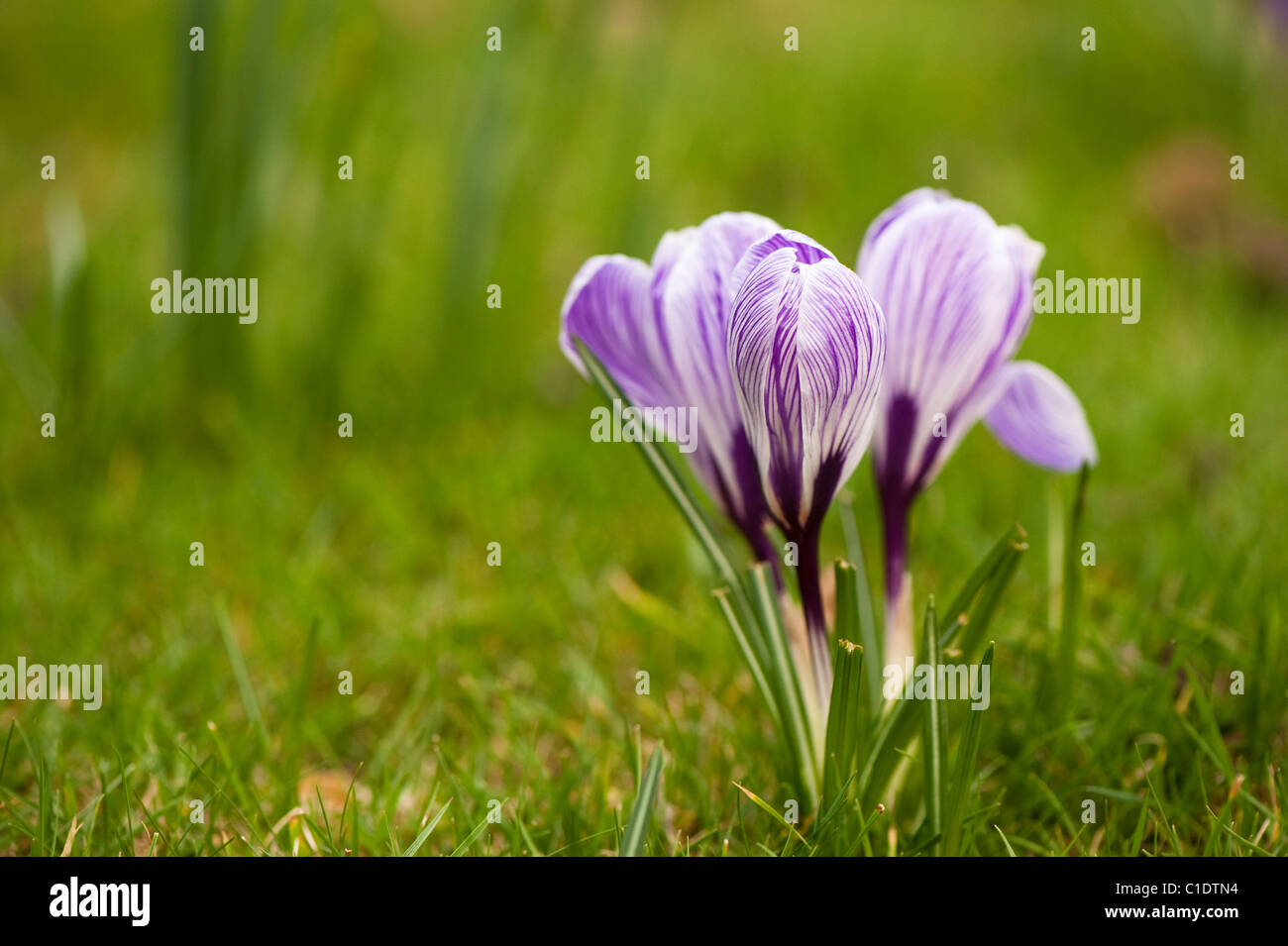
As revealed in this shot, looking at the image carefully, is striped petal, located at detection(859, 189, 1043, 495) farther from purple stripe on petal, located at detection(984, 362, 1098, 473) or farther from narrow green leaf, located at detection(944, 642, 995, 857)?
narrow green leaf, located at detection(944, 642, 995, 857)

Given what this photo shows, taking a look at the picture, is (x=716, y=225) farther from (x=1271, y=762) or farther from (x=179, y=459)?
(x=179, y=459)

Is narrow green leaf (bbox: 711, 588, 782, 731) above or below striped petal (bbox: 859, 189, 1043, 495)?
below

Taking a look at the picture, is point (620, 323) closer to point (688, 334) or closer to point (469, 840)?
point (688, 334)

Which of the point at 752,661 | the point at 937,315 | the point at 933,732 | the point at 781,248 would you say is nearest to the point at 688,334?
the point at 781,248

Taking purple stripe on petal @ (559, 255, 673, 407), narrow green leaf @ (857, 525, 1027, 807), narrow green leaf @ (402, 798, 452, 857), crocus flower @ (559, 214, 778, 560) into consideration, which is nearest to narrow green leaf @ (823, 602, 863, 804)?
narrow green leaf @ (857, 525, 1027, 807)

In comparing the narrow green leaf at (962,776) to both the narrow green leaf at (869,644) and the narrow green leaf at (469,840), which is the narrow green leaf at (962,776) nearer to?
the narrow green leaf at (869,644)
